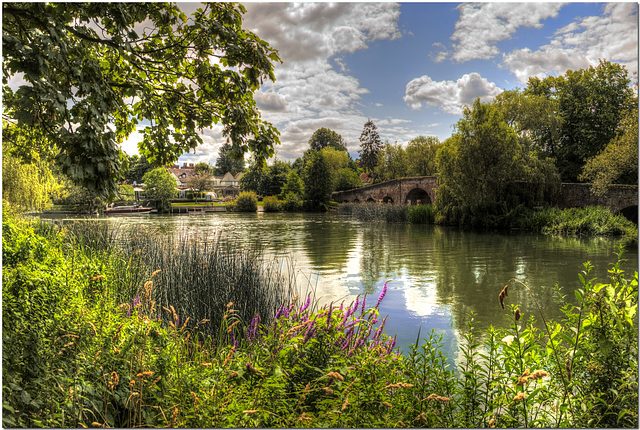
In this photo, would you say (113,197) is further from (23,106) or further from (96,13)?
(96,13)

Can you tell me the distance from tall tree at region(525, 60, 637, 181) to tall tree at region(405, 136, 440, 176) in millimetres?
14113

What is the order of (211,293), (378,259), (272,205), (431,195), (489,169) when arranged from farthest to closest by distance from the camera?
(272,205)
(431,195)
(489,169)
(378,259)
(211,293)

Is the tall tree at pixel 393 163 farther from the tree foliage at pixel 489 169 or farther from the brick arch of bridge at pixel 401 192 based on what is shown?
the tree foliage at pixel 489 169

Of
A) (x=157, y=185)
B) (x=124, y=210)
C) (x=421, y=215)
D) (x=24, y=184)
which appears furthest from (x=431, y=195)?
(x=157, y=185)

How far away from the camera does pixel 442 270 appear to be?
1107 cm

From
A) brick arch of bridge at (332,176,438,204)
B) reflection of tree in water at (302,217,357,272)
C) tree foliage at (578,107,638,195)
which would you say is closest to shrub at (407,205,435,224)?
brick arch of bridge at (332,176,438,204)

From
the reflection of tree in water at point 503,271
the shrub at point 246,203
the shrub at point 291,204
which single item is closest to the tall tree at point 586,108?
the reflection of tree in water at point 503,271

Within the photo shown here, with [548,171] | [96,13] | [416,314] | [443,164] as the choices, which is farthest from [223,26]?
[548,171]

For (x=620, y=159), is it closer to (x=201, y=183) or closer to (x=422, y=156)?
(x=422, y=156)

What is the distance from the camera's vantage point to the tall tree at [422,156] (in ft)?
147

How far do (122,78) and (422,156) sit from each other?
43921 millimetres

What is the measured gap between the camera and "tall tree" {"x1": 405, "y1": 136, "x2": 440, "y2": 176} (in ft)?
147

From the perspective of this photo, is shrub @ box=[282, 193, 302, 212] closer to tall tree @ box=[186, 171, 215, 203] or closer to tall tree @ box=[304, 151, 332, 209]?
tall tree @ box=[304, 151, 332, 209]

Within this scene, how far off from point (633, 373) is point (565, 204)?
83.7ft
